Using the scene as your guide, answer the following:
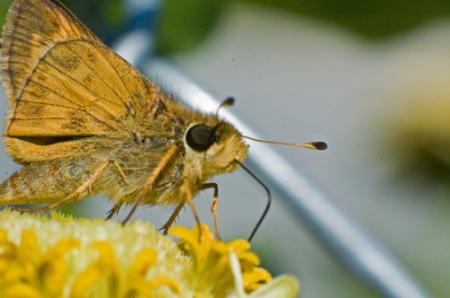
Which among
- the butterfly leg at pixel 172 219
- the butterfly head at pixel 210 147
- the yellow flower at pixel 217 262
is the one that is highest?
the butterfly head at pixel 210 147

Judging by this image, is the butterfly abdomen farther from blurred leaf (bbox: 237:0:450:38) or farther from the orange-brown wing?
blurred leaf (bbox: 237:0:450:38)

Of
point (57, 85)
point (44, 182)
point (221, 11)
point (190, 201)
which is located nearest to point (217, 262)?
point (190, 201)

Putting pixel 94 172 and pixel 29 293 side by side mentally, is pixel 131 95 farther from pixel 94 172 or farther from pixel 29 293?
pixel 29 293

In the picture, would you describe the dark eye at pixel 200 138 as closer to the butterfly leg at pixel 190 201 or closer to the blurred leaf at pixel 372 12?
the butterfly leg at pixel 190 201

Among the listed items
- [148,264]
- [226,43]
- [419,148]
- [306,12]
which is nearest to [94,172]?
[148,264]

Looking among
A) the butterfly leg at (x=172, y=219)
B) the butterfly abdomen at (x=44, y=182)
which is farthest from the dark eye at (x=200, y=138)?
the butterfly abdomen at (x=44, y=182)

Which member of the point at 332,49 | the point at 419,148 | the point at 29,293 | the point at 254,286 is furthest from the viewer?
the point at 332,49
